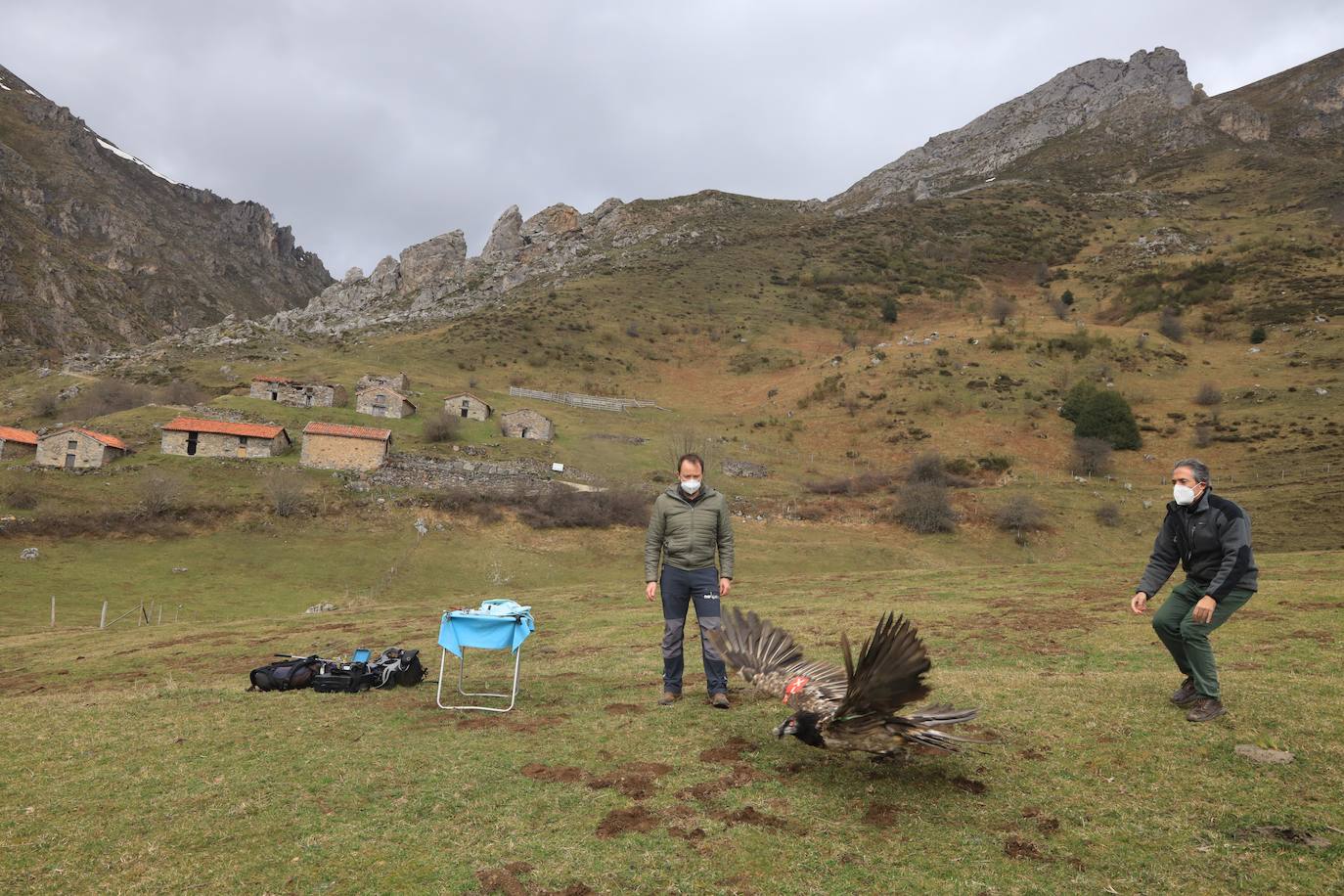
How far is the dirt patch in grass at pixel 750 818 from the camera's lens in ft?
16.5

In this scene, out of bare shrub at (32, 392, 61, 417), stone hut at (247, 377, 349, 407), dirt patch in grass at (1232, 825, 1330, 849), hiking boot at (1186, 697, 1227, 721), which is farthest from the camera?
bare shrub at (32, 392, 61, 417)

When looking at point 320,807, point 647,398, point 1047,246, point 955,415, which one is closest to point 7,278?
point 647,398

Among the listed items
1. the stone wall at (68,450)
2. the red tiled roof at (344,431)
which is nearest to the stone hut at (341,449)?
the red tiled roof at (344,431)

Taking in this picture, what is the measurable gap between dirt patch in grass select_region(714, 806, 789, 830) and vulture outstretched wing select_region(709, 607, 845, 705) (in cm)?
116

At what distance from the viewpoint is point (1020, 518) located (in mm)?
42375

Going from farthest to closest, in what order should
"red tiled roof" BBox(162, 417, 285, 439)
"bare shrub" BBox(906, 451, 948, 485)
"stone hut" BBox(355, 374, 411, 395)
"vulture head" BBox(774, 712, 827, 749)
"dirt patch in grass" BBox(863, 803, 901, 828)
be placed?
"stone hut" BBox(355, 374, 411, 395) < "bare shrub" BBox(906, 451, 948, 485) < "red tiled roof" BBox(162, 417, 285, 439) < "vulture head" BBox(774, 712, 827, 749) < "dirt patch in grass" BBox(863, 803, 901, 828)

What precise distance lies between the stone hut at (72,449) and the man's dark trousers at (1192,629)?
6139cm

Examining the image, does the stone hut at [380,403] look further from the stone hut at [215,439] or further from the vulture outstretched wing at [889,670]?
the vulture outstretched wing at [889,670]

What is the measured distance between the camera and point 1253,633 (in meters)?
10.9

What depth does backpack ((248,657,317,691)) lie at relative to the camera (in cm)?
1005

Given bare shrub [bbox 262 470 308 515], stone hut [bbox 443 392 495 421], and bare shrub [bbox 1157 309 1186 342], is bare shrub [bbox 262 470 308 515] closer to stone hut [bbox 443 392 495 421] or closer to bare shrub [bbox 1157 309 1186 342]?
stone hut [bbox 443 392 495 421]

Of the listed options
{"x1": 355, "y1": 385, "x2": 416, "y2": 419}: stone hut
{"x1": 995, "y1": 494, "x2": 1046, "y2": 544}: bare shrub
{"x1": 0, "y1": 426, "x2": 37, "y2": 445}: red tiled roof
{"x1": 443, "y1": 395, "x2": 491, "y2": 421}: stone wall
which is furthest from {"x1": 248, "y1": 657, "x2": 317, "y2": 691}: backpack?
{"x1": 443, "y1": 395, "x2": 491, "y2": 421}: stone wall

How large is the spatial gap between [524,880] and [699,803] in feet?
5.20

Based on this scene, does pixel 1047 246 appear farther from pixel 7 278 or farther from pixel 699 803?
pixel 7 278
